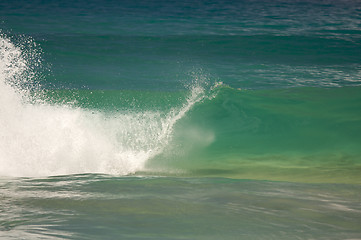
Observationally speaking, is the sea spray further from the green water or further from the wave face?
the green water

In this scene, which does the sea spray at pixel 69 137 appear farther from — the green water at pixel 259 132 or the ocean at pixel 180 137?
the green water at pixel 259 132

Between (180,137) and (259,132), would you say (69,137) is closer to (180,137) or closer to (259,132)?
(180,137)

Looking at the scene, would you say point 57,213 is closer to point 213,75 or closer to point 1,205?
point 1,205

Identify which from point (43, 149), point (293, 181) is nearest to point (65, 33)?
point (43, 149)

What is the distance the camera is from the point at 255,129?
376 inches

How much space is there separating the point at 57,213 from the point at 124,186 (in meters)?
1.18

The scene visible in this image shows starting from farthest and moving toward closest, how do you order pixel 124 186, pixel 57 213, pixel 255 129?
pixel 255 129, pixel 124 186, pixel 57 213

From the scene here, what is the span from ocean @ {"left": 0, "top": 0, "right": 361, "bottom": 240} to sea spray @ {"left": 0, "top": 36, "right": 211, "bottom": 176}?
27 millimetres

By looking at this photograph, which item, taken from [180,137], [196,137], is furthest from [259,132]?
[180,137]

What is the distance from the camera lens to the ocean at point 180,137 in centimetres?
454

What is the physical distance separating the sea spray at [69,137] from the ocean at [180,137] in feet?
0.09

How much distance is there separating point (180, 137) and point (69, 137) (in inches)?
77.1

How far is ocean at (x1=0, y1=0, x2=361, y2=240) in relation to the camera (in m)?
4.54

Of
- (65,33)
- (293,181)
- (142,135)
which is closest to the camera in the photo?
(293,181)
